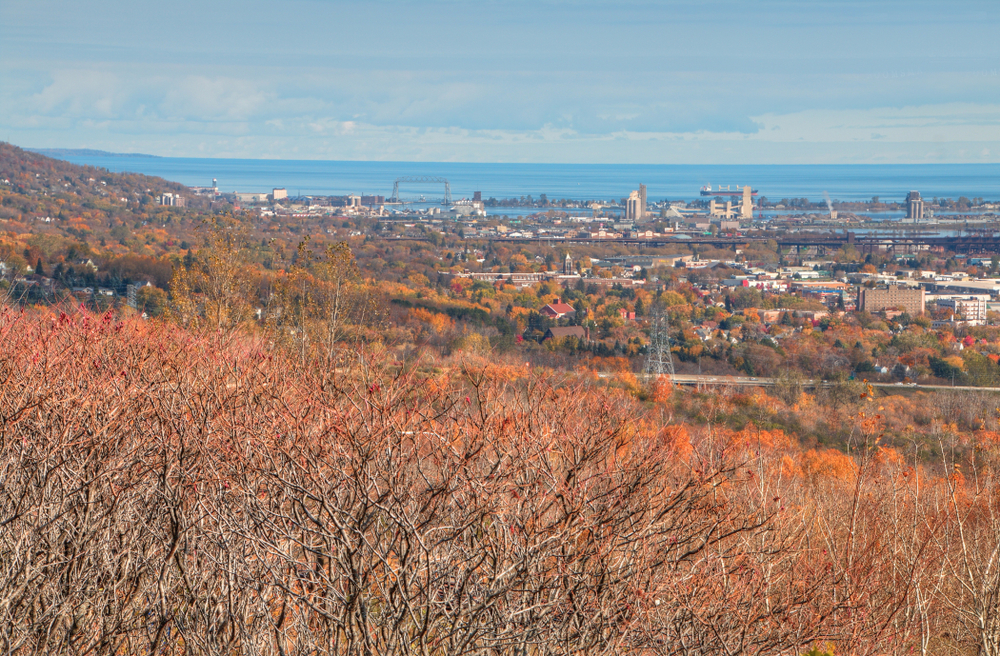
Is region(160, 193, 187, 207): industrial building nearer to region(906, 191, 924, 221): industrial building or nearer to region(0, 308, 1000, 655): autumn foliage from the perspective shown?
region(0, 308, 1000, 655): autumn foliage

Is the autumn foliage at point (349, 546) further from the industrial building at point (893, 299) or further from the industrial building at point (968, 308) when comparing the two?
the industrial building at point (968, 308)

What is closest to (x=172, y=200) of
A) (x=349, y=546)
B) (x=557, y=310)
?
(x=557, y=310)

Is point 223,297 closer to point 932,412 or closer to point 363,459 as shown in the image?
point 363,459

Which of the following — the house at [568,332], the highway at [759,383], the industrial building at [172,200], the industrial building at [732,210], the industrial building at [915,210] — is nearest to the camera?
the highway at [759,383]

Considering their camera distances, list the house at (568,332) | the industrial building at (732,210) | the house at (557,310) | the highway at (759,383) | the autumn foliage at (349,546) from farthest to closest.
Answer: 1. the industrial building at (732,210)
2. the house at (557,310)
3. the house at (568,332)
4. the highway at (759,383)
5. the autumn foliage at (349,546)

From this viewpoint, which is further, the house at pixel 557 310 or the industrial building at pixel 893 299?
the industrial building at pixel 893 299

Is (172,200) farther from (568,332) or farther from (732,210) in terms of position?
(732,210)

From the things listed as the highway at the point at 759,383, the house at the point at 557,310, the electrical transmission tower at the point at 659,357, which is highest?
the house at the point at 557,310

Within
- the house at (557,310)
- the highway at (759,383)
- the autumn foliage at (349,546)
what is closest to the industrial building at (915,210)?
the house at (557,310)
